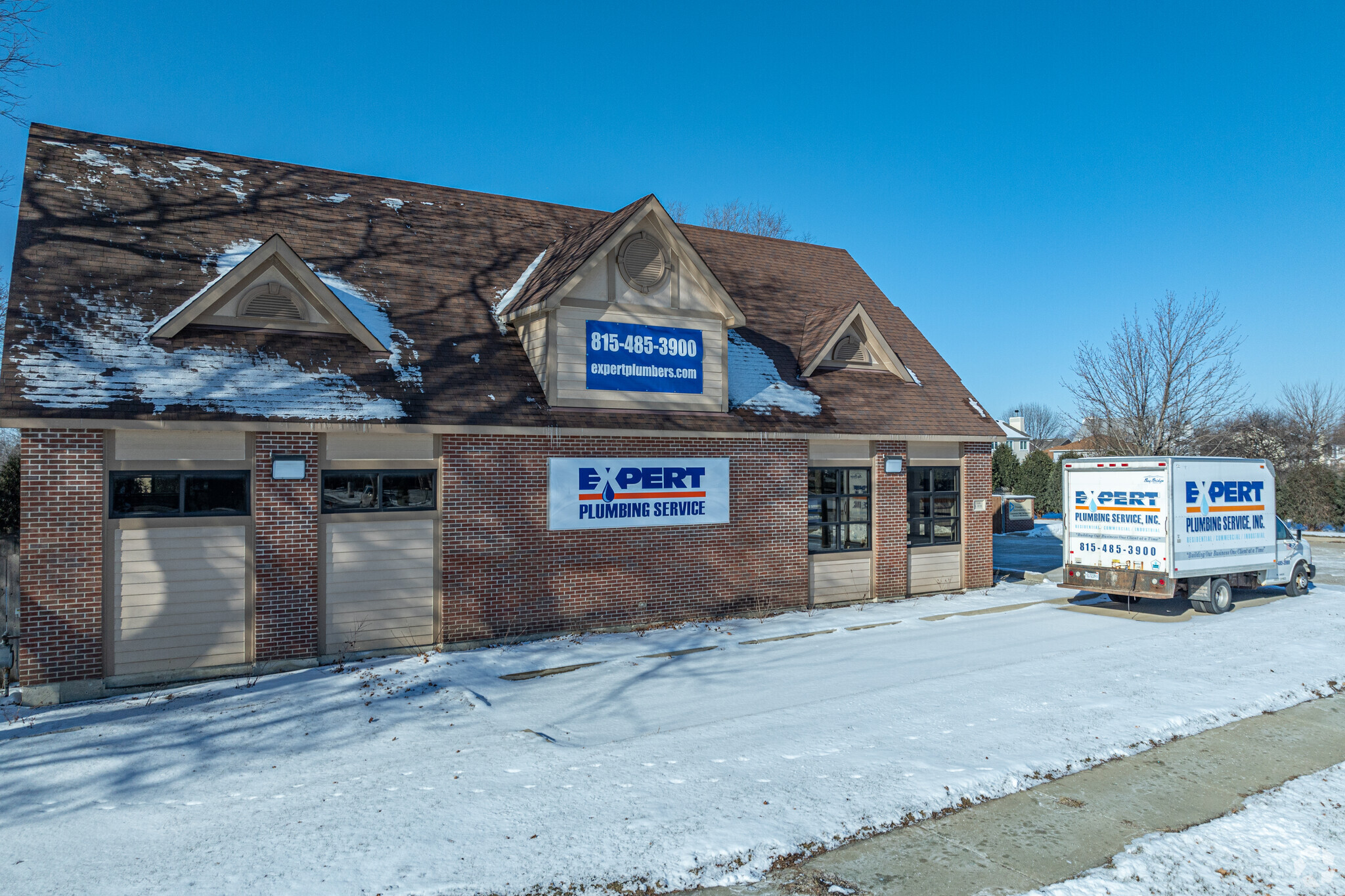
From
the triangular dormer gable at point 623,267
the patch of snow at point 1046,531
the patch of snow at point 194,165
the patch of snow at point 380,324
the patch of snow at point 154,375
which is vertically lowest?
the patch of snow at point 1046,531

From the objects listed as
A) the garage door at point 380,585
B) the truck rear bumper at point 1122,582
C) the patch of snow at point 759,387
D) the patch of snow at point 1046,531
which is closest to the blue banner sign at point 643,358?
the patch of snow at point 759,387

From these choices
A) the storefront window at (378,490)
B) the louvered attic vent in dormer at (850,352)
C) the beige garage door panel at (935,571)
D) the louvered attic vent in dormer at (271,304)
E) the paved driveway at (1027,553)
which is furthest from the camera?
the paved driveway at (1027,553)

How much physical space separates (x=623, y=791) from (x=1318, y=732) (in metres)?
7.71

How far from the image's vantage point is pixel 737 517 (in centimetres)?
1490

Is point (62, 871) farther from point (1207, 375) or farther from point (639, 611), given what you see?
point (1207, 375)

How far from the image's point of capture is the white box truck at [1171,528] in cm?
1484

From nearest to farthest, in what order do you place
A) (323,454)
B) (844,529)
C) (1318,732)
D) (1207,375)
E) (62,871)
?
(62,871), (1318,732), (323,454), (844,529), (1207,375)

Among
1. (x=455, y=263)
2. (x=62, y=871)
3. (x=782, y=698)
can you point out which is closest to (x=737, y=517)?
(x=782, y=698)

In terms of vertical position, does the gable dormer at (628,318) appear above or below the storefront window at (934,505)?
above

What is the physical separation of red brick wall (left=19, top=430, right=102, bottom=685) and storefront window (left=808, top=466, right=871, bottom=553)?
1135cm

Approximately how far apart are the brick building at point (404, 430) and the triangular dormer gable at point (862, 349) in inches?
2.7

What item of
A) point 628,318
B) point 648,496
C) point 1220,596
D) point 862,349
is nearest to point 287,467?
point 648,496

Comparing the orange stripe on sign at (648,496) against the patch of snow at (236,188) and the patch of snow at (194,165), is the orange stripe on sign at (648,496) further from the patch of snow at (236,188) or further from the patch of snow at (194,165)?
the patch of snow at (194,165)

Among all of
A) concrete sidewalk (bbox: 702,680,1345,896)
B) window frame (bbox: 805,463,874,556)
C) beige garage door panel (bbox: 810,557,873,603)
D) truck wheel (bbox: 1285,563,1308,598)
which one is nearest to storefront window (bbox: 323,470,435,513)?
window frame (bbox: 805,463,874,556)
